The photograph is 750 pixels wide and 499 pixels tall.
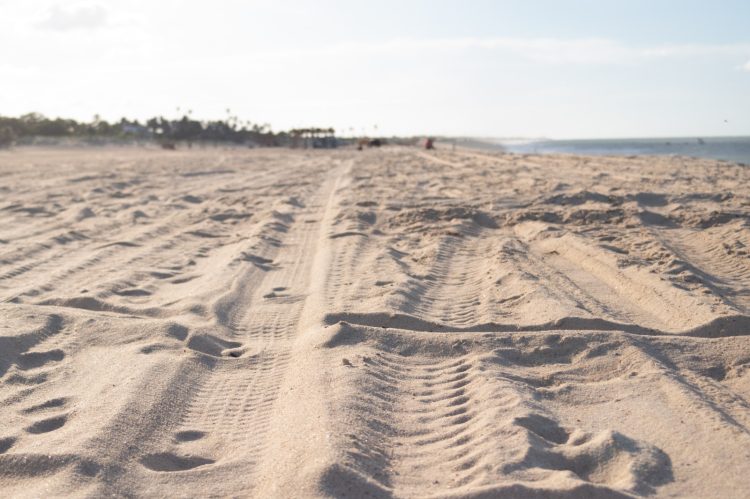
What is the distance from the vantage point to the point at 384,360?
140 inches

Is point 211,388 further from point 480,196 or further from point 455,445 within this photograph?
point 480,196

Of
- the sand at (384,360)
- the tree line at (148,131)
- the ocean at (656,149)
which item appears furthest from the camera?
the tree line at (148,131)

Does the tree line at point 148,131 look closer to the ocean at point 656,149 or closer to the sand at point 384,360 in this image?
the ocean at point 656,149

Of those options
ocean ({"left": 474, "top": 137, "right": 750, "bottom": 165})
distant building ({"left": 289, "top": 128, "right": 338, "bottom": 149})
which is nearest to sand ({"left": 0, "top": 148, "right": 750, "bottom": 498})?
ocean ({"left": 474, "top": 137, "right": 750, "bottom": 165})

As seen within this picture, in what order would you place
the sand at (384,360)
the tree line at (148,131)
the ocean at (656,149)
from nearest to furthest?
1. the sand at (384,360)
2. the ocean at (656,149)
3. the tree line at (148,131)

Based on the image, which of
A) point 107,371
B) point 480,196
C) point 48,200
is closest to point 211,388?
point 107,371

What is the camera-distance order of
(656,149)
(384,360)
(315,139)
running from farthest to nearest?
(656,149) → (315,139) → (384,360)

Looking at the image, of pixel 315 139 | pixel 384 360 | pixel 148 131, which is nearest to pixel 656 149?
pixel 315 139

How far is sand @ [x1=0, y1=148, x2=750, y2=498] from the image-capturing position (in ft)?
7.92

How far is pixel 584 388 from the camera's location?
3.15 metres

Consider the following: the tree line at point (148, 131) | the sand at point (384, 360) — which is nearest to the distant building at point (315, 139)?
the tree line at point (148, 131)

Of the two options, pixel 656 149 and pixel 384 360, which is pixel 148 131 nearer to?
pixel 656 149

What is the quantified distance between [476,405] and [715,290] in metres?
2.52

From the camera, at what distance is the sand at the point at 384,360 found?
2.41 m
